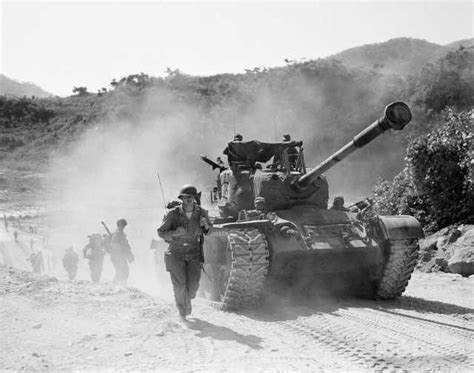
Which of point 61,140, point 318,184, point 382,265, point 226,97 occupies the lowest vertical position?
point 382,265

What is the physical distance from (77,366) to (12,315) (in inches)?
95.2

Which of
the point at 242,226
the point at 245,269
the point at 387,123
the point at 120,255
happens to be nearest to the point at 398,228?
the point at 387,123

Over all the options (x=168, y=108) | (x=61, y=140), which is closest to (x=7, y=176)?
(x=61, y=140)

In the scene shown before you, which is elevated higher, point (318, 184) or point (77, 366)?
point (318, 184)

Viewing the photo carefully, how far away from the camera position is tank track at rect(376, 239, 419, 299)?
356 inches

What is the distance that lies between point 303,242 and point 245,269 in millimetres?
1060

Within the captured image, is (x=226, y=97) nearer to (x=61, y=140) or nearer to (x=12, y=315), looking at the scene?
(x=61, y=140)

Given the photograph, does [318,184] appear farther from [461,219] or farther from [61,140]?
[61,140]

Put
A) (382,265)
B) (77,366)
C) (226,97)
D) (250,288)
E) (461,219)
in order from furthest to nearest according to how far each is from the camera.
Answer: (226,97) < (461,219) < (382,265) < (250,288) < (77,366)

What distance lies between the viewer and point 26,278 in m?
10.0

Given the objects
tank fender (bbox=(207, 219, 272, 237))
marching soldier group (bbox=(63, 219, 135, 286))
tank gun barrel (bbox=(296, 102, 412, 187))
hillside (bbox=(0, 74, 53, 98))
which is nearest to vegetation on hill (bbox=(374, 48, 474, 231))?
tank gun barrel (bbox=(296, 102, 412, 187))

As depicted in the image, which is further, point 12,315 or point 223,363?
point 12,315

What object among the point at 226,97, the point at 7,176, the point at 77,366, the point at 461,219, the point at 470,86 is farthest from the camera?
the point at 226,97

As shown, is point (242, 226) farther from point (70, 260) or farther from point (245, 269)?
point (70, 260)
